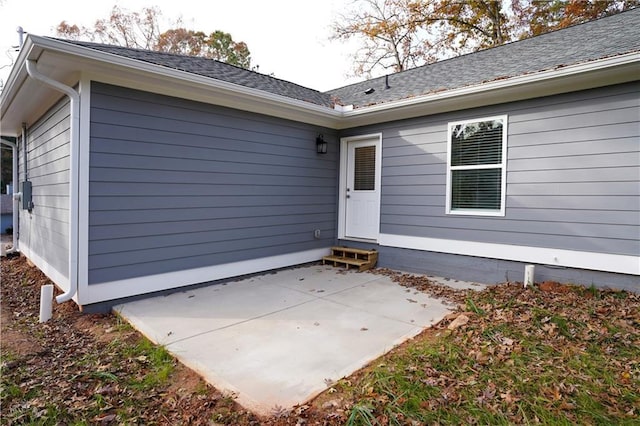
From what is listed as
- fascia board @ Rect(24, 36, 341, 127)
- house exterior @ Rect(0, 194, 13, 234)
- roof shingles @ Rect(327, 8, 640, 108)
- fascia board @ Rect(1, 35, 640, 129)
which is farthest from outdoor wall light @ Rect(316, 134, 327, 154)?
house exterior @ Rect(0, 194, 13, 234)

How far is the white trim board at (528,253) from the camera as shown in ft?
12.9

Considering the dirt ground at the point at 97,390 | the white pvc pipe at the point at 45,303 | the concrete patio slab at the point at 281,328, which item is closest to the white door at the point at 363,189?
the concrete patio slab at the point at 281,328

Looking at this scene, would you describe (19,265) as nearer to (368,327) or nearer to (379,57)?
(368,327)

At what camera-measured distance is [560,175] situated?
4289mm

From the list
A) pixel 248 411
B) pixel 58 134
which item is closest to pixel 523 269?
pixel 248 411

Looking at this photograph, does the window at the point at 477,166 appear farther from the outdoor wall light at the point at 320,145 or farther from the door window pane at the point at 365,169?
the outdoor wall light at the point at 320,145

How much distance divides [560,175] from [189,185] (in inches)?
174

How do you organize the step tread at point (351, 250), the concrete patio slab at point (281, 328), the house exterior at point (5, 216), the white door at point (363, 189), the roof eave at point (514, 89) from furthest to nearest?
the house exterior at point (5, 216) < the white door at point (363, 189) < the step tread at point (351, 250) < the roof eave at point (514, 89) < the concrete patio slab at point (281, 328)

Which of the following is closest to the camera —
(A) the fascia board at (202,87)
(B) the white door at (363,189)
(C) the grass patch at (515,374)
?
(C) the grass patch at (515,374)

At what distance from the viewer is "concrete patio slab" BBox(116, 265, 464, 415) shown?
240 cm

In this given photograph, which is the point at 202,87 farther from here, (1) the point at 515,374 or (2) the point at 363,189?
(1) the point at 515,374

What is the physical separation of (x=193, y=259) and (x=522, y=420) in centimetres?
377

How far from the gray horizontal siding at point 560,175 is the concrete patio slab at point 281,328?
1460mm

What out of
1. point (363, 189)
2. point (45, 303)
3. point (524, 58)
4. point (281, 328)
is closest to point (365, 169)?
point (363, 189)
